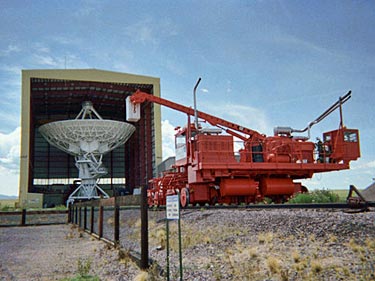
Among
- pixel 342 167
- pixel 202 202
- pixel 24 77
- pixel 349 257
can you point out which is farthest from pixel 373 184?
pixel 24 77

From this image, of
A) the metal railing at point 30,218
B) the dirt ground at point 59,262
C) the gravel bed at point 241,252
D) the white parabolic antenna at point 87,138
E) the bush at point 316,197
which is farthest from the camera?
the white parabolic antenna at point 87,138

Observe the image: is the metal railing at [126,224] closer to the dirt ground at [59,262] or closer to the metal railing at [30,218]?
the dirt ground at [59,262]

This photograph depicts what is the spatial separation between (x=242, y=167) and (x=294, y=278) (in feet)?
37.3

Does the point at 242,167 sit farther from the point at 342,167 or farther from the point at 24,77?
the point at 24,77

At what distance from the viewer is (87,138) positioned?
37.7 m

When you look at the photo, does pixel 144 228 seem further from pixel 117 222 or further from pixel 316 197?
pixel 316 197

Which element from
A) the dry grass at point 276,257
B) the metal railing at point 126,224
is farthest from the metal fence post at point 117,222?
the dry grass at point 276,257

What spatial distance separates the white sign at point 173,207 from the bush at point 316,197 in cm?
1050

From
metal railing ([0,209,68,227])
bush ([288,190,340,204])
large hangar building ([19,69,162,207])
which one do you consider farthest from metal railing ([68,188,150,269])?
large hangar building ([19,69,162,207])

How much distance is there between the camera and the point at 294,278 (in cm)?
478

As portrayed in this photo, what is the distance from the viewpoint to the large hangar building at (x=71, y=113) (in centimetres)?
3547

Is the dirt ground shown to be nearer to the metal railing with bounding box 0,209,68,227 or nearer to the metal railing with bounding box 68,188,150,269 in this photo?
the metal railing with bounding box 68,188,150,269

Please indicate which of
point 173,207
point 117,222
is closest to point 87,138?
point 117,222

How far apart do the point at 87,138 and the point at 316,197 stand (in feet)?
87.9
